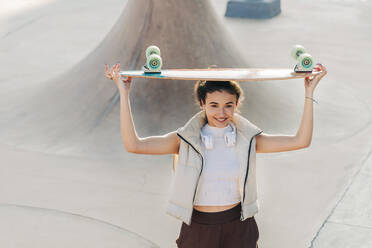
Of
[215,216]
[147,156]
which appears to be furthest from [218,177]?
[147,156]

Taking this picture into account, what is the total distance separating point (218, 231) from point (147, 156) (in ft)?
11.9

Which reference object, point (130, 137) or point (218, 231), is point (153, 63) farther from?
point (218, 231)

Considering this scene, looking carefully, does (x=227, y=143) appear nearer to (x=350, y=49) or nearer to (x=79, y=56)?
(x=79, y=56)

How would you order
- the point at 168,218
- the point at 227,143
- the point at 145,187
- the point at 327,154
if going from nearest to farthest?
1. the point at 227,143
2. the point at 168,218
3. the point at 145,187
4. the point at 327,154

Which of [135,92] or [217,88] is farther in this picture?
[135,92]

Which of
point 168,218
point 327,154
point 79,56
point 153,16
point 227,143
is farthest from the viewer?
point 79,56

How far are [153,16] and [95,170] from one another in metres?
2.26

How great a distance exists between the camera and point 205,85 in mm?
3117

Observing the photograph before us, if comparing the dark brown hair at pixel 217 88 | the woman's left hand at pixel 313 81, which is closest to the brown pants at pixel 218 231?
the dark brown hair at pixel 217 88

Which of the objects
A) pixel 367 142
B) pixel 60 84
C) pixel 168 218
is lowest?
pixel 168 218

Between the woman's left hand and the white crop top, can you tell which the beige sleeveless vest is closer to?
the white crop top

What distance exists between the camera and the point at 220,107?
306cm

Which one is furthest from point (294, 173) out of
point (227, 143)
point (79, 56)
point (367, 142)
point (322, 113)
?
point (79, 56)

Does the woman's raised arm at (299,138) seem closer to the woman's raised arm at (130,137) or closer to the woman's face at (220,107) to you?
the woman's face at (220,107)
